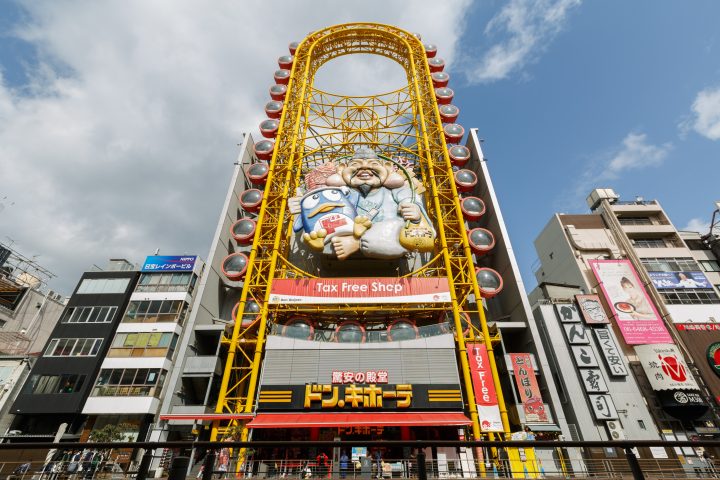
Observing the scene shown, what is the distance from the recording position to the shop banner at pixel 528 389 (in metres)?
23.7

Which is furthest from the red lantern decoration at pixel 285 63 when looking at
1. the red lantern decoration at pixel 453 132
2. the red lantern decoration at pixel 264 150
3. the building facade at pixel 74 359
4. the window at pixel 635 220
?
the window at pixel 635 220

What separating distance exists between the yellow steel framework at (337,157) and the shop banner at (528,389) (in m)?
2.25

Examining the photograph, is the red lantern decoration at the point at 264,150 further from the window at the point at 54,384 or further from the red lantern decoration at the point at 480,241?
the window at the point at 54,384

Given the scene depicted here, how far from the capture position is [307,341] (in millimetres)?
24641

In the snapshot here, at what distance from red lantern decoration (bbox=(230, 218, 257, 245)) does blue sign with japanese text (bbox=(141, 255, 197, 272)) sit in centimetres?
778

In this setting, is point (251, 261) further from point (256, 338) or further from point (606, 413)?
point (606, 413)

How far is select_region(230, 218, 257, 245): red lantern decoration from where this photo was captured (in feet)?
102

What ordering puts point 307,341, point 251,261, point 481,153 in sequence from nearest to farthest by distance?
1. point 307,341
2. point 251,261
3. point 481,153

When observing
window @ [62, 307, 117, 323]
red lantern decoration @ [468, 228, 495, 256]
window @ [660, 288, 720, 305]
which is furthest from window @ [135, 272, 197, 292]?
window @ [660, 288, 720, 305]

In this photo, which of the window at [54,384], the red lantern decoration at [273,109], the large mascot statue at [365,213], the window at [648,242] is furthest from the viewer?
the window at [648,242]

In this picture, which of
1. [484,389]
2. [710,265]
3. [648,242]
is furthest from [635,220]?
[484,389]

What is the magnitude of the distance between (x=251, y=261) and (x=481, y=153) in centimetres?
2589

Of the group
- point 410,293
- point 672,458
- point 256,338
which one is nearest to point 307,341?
point 256,338

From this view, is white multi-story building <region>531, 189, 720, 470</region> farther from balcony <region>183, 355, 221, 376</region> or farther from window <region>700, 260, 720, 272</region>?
balcony <region>183, 355, 221, 376</region>
